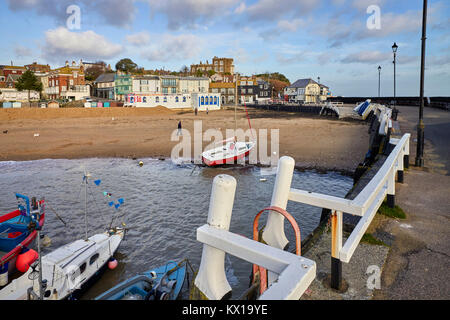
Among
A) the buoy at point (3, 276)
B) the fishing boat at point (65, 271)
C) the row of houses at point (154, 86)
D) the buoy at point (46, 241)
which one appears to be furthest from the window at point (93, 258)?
the row of houses at point (154, 86)

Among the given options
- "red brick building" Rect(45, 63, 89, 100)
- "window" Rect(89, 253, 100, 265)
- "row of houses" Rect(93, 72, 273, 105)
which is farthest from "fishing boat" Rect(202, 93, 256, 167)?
"red brick building" Rect(45, 63, 89, 100)

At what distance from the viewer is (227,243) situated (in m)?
2.90

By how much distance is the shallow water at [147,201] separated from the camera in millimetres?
11156

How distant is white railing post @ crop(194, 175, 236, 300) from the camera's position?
10.6ft

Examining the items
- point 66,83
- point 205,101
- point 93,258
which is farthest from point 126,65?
point 93,258

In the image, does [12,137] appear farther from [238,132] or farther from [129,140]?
[238,132]

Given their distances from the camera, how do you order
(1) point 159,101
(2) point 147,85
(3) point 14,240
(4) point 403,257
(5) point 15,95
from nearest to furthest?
(4) point 403,257 < (3) point 14,240 < (1) point 159,101 < (2) point 147,85 < (5) point 15,95

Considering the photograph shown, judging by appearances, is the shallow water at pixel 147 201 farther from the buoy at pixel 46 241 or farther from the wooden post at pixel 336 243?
the wooden post at pixel 336 243

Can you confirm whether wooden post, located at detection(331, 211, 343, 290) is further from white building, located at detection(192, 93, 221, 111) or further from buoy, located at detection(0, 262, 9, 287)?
white building, located at detection(192, 93, 221, 111)

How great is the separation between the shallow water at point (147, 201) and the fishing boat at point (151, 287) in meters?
0.61

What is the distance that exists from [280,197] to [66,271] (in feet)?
24.5

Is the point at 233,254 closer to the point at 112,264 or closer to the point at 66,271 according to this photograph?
the point at 66,271

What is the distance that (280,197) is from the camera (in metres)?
4.41

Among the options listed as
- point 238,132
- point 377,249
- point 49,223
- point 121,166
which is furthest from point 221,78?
point 377,249
